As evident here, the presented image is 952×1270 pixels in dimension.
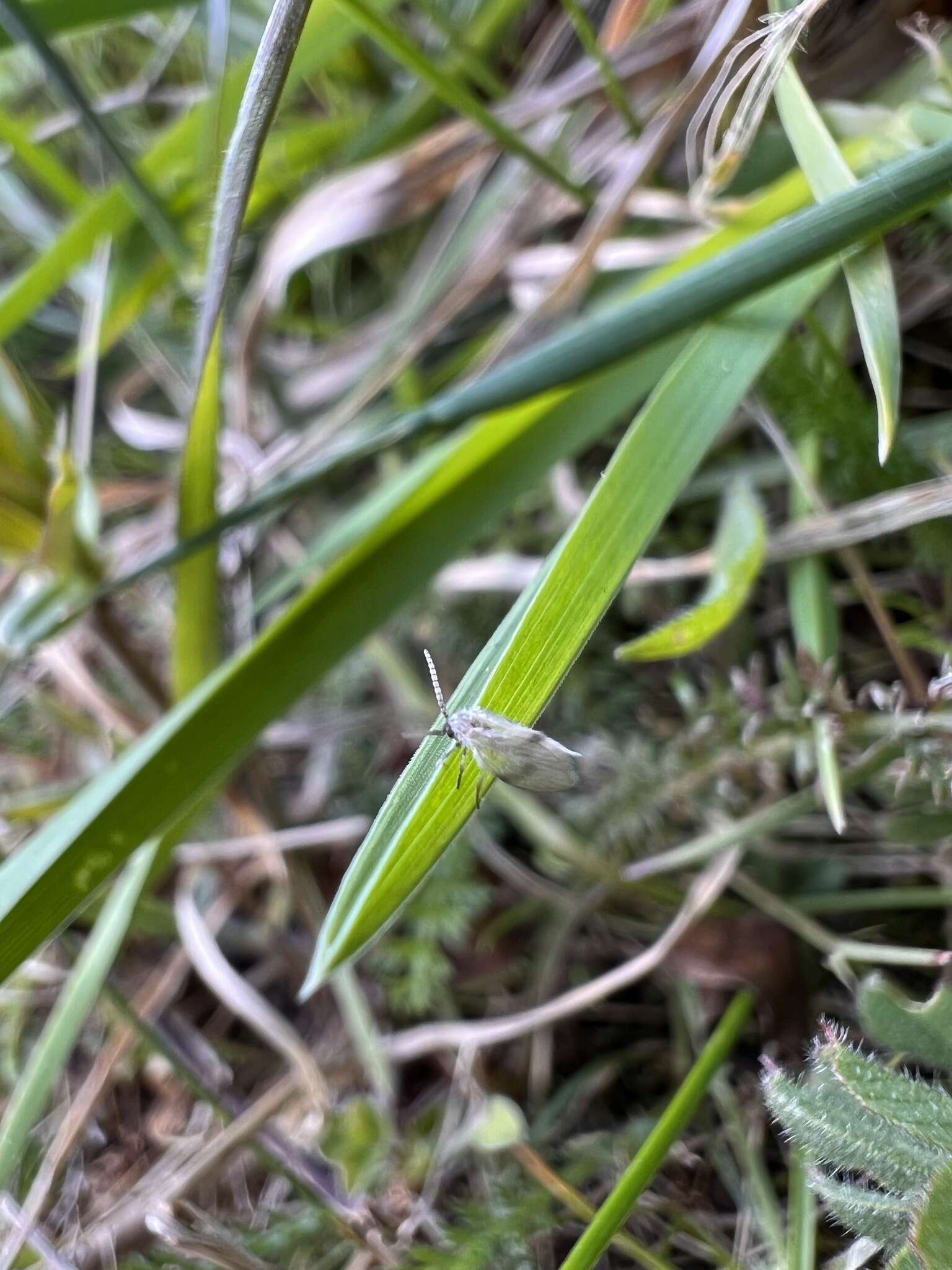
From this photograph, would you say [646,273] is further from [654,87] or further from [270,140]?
[270,140]

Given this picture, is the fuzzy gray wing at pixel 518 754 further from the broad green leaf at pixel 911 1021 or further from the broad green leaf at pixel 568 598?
the broad green leaf at pixel 911 1021

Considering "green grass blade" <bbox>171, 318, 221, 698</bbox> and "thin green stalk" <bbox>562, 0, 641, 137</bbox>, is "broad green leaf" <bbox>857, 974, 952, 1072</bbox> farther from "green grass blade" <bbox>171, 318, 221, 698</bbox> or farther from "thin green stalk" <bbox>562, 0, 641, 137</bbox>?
"thin green stalk" <bbox>562, 0, 641, 137</bbox>

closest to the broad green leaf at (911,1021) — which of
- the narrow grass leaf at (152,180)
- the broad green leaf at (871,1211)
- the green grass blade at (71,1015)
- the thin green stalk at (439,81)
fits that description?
the broad green leaf at (871,1211)

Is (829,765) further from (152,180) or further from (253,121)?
Answer: (152,180)

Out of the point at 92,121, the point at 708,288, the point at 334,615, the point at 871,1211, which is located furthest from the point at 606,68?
the point at 871,1211

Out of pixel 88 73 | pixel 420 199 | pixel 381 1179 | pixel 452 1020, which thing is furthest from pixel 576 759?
pixel 88 73
